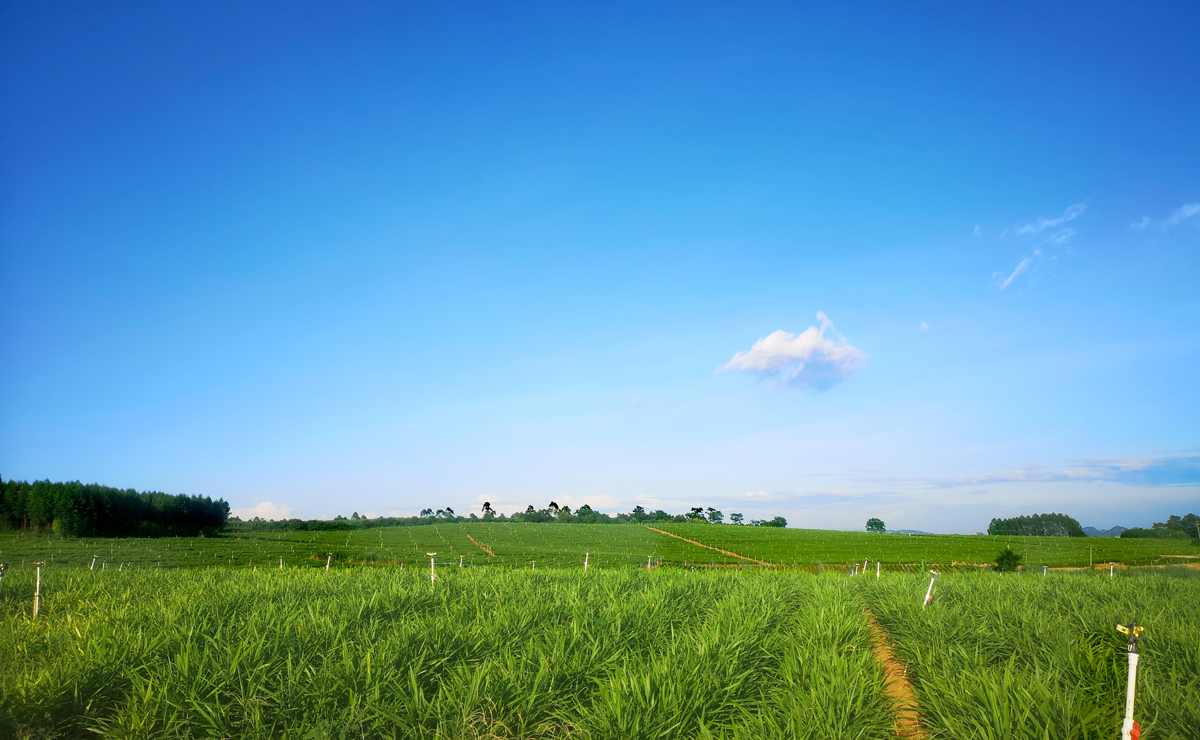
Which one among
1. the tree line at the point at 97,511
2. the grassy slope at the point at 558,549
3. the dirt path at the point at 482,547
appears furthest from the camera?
the tree line at the point at 97,511

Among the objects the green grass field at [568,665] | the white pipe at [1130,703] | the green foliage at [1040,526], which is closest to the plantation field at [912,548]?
the green foliage at [1040,526]

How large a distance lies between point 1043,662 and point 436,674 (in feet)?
27.8

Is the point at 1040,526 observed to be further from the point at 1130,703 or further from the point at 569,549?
the point at 1130,703

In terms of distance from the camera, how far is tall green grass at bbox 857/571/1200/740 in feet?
19.6

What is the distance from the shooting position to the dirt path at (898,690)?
7379mm

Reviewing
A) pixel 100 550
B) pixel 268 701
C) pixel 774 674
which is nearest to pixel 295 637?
pixel 268 701

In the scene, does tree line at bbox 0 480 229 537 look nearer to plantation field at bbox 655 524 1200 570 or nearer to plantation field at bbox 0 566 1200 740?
plantation field at bbox 655 524 1200 570

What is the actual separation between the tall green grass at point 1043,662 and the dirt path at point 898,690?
238 mm

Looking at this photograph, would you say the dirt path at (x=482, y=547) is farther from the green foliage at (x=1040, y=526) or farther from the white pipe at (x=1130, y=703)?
the green foliage at (x=1040, y=526)

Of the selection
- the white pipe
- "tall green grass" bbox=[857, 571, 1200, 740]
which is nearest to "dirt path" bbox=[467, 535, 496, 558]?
"tall green grass" bbox=[857, 571, 1200, 740]

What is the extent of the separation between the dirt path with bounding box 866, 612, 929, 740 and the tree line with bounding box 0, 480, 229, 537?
10880 centimetres

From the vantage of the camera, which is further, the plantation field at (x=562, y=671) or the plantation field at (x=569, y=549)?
the plantation field at (x=569, y=549)

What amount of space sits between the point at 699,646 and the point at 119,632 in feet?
26.7

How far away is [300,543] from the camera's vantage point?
251 ft
